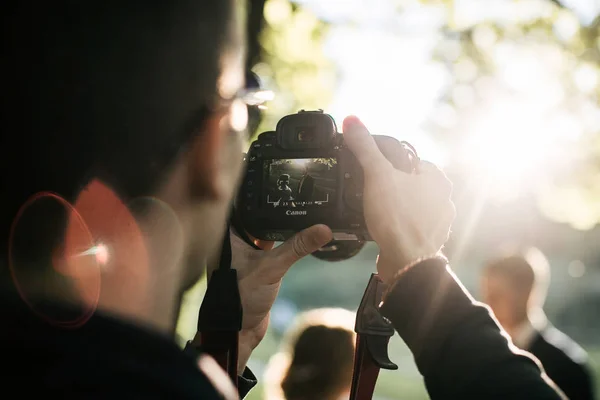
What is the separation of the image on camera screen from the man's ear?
28.8 inches

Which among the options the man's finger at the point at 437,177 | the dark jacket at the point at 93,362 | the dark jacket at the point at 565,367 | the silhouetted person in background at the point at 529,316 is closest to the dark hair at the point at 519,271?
the silhouetted person in background at the point at 529,316

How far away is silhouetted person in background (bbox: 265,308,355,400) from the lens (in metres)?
3.26

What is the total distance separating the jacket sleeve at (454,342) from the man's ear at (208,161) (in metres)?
0.42

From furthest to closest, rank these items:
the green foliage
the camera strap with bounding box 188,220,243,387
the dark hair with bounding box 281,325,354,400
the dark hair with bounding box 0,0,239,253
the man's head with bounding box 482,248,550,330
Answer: the green foliage < the man's head with bounding box 482,248,550,330 < the dark hair with bounding box 281,325,354,400 < the camera strap with bounding box 188,220,243,387 < the dark hair with bounding box 0,0,239,253

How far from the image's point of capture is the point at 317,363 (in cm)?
330

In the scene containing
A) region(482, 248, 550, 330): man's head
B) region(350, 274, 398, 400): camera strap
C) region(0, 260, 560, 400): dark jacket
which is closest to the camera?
region(0, 260, 560, 400): dark jacket

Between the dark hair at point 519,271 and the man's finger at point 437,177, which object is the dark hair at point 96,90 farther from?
the dark hair at point 519,271

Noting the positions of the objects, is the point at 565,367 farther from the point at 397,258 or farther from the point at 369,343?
the point at 397,258

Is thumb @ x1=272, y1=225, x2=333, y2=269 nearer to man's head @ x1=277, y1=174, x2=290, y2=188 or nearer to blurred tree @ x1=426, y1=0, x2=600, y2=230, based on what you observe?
man's head @ x1=277, y1=174, x2=290, y2=188

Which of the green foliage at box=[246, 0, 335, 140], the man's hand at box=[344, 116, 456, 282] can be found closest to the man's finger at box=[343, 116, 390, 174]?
the man's hand at box=[344, 116, 456, 282]

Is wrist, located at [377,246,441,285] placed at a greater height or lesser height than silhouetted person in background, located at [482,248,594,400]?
greater

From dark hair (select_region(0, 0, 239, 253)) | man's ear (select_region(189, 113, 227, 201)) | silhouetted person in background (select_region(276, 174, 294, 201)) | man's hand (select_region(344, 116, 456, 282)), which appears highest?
dark hair (select_region(0, 0, 239, 253))

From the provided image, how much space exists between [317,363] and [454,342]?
2071mm

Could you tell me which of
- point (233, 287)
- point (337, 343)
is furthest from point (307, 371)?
point (233, 287)
